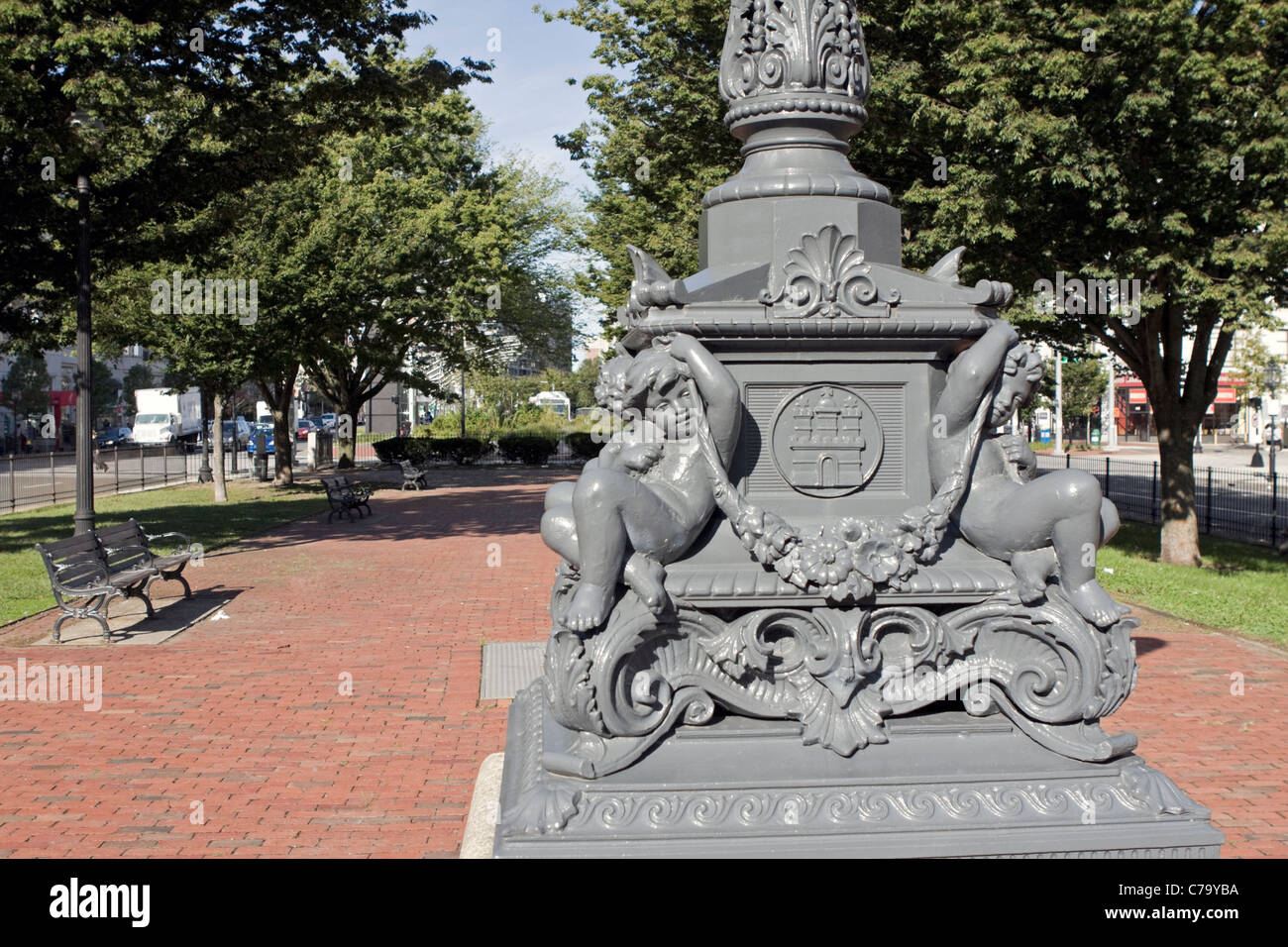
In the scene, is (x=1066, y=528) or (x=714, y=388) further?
(x=714, y=388)

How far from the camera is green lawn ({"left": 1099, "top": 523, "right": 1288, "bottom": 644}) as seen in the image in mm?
11516

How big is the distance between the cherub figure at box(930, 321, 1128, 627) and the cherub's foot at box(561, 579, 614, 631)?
155cm

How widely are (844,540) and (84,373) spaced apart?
12.9 metres

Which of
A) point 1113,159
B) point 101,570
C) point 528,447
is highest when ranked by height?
point 1113,159

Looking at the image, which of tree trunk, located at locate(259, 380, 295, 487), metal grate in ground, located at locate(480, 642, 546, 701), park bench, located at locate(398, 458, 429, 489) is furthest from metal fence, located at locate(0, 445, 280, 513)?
metal grate in ground, located at locate(480, 642, 546, 701)

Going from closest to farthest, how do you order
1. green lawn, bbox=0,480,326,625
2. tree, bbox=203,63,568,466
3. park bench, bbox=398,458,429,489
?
green lawn, bbox=0,480,326,625 < tree, bbox=203,63,568,466 < park bench, bbox=398,458,429,489

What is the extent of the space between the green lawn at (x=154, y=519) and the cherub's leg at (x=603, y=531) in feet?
31.4

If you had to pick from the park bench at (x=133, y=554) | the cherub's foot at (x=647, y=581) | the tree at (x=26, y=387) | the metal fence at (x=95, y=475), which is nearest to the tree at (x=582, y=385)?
the tree at (x=26, y=387)

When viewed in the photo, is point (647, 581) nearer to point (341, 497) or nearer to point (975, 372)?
point (975, 372)

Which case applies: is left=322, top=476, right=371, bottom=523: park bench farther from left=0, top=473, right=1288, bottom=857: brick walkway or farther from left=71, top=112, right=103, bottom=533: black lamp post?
left=0, top=473, right=1288, bottom=857: brick walkway

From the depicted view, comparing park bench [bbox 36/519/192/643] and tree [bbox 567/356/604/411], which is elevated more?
tree [bbox 567/356/604/411]

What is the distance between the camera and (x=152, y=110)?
16.6m

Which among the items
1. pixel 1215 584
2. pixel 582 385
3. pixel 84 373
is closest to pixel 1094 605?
pixel 1215 584

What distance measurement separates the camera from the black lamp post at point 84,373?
542 inches
